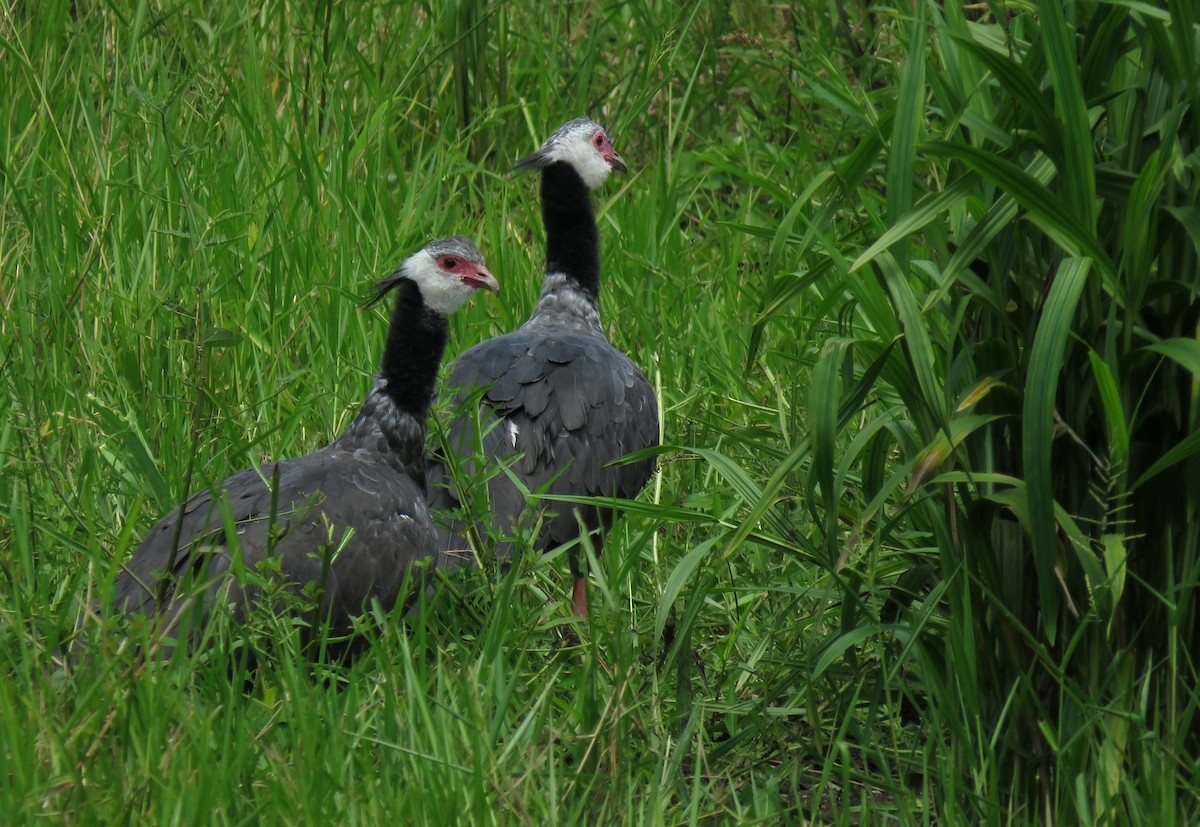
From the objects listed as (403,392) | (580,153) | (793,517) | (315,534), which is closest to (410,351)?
(403,392)

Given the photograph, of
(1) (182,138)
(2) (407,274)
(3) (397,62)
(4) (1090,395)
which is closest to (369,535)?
(2) (407,274)

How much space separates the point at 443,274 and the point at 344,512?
2.66 feet

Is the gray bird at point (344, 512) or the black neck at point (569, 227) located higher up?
the black neck at point (569, 227)

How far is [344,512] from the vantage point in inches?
141

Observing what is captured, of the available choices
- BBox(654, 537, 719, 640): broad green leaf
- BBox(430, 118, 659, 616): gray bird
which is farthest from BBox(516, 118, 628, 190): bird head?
BBox(654, 537, 719, 640): broad green leaf

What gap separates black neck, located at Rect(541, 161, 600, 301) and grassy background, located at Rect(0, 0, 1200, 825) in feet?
1.79

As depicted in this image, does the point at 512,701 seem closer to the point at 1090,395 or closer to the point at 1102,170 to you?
the point at 1090,395

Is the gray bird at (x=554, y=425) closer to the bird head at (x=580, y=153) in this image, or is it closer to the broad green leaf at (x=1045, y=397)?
the bird head at (x=580, y=153)

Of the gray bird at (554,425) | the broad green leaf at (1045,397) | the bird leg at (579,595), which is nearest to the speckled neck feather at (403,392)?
the gray bird at (554,425)

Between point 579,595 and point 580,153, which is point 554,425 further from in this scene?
point 580,153

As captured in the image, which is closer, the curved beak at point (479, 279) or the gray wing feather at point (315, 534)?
the gray wing feather at point (315, 534)

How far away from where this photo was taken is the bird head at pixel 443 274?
13.4 ft

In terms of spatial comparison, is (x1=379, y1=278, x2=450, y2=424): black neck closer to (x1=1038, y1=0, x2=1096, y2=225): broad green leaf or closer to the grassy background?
the grassy background

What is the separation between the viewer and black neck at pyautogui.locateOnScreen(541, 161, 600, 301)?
210 inches
